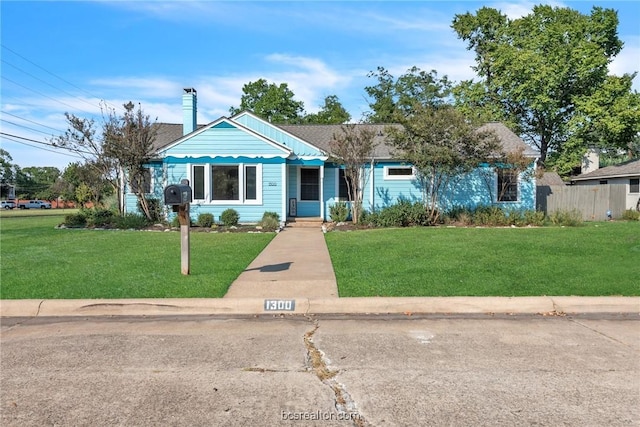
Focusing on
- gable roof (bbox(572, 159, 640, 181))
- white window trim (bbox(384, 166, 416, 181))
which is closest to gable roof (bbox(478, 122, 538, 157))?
white window trim (bbox(384, 166, 416, 181))

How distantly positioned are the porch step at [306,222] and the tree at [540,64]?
63.8 ft

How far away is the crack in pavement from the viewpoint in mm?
3367

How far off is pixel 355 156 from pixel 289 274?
351 inches

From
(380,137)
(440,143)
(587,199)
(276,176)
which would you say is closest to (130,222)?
(276,176)

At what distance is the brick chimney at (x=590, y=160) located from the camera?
34.3 meters

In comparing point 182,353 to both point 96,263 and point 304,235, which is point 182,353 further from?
point 304,235

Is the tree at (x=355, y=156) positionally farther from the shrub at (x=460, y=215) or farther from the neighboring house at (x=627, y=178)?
the neighboring house at (x=627, y=178)

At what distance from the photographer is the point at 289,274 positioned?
8.48 m

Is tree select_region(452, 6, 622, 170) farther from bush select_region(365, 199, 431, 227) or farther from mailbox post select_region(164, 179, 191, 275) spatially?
mailbox post select_region(164, 179, 191, 275)

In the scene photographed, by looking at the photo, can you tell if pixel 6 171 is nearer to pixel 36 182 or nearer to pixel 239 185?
pixel 36 182

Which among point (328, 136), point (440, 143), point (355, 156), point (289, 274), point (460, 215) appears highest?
point (328, 136)

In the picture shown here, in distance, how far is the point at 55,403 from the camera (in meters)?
3.60

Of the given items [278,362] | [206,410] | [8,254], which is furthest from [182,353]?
[8,254]

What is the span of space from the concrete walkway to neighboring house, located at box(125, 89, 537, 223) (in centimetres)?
532
